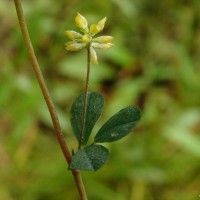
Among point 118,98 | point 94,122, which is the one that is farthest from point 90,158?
point 118,98

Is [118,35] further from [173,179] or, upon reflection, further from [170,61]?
[173,179]

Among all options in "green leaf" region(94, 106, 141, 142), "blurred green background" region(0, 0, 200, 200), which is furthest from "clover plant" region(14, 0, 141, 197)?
"blurred green background" region(0, 0, 200, 200)

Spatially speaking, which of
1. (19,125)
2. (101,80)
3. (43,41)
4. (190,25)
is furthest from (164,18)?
(19,125)

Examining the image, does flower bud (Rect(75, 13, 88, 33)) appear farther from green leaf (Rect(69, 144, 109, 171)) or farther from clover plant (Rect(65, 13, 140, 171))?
green leaf (Rect(69, 144, 109, 171))

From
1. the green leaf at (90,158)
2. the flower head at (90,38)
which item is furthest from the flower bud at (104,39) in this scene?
the green leaf at (90,158)

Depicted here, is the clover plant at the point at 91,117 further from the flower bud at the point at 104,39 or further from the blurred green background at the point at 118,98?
the blurred green background at the point at 118,98
